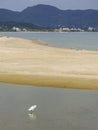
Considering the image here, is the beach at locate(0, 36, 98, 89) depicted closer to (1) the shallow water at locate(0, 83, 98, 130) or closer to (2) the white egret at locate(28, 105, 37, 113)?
(1) the shallow water at locate(0, 83, 98, 130)

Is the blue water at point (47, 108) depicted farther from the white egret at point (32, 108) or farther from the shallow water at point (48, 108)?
the white egret at point (32, 108)

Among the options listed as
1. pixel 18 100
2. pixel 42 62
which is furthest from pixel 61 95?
pixel 42 62

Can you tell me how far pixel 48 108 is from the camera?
18.9 m

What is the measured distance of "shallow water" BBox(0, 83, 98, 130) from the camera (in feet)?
53.2

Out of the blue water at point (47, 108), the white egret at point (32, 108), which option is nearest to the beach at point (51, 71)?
the blue water at point (47, 108)

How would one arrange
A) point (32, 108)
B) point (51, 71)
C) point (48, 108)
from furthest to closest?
point (51, 71) → point (48, 108) → point (32, 108)

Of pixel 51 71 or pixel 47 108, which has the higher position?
pixel 47 108

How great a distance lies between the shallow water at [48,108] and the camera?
1622 cm

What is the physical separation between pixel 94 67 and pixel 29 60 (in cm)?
608

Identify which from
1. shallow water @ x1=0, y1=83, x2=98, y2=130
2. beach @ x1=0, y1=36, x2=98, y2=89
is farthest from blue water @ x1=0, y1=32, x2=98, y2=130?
beach @ x1=0, y1=36, x2=98, y2=89

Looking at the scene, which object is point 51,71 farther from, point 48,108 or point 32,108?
point 32,108

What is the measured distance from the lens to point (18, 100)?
2089 cm

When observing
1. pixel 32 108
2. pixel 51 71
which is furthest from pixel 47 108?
pixel 51 71

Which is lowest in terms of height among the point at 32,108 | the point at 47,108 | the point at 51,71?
the point at 51,71
